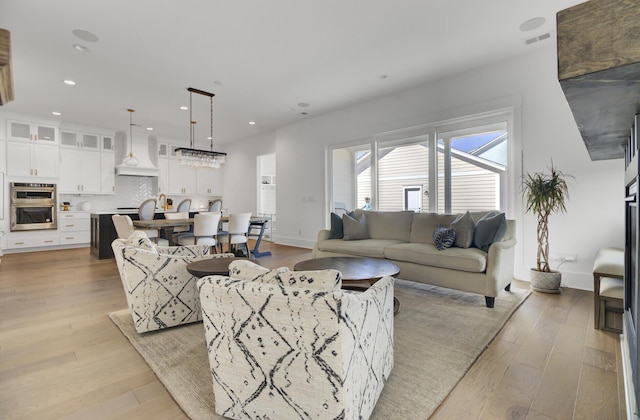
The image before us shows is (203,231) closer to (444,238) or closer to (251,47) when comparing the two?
(251,47)

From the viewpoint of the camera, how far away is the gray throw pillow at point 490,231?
3117 mm

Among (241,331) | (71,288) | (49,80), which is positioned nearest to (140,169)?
(49,80)

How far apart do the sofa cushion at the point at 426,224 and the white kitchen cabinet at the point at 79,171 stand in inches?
298

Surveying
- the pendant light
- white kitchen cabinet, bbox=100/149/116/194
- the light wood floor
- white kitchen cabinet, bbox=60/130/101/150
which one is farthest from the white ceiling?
the light wood floor

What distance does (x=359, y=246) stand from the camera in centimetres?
385

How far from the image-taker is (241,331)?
49.4 inches

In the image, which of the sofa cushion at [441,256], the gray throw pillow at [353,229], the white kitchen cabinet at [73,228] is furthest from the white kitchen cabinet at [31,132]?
the sofa cushion at [441,256]

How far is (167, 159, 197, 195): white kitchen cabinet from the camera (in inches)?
341

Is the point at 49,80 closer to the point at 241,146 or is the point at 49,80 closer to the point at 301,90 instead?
the point at 301,90

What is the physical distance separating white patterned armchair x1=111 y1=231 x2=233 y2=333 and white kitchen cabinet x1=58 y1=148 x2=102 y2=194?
6182 mm

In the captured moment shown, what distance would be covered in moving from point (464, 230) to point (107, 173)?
8.17 m

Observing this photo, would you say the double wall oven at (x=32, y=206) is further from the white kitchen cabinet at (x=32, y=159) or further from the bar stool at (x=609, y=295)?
the bar stool at (x=609, y=295)

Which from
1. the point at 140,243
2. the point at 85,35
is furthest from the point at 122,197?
the point at 140,243

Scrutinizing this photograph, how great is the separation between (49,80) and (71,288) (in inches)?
126
